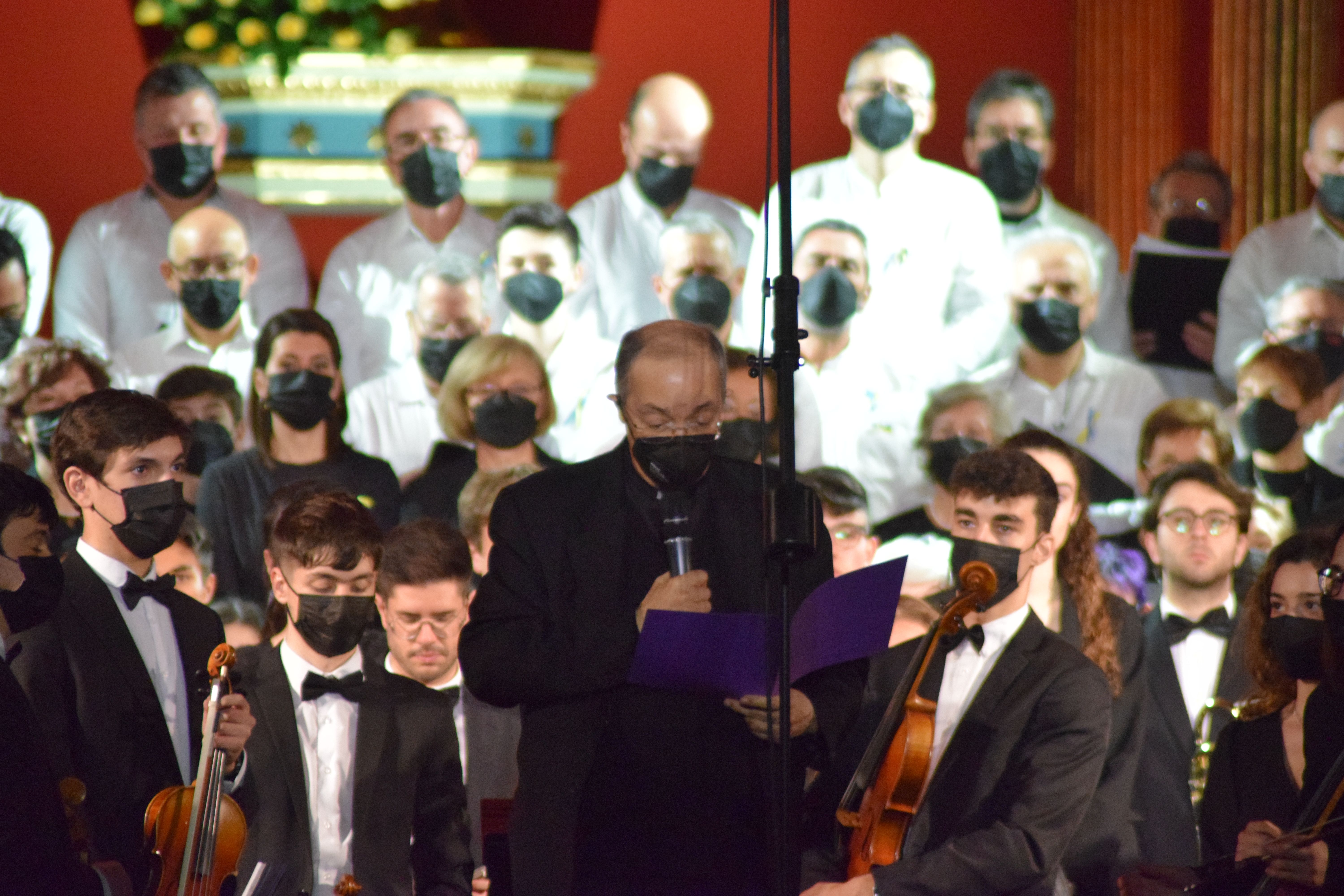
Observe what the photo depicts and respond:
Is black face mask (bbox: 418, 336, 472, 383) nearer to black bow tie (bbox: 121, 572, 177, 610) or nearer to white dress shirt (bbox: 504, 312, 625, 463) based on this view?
white dress shirt (bbox: 504, 312, 625, 463)

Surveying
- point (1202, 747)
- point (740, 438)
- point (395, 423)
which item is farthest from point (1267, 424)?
point (395, 423)

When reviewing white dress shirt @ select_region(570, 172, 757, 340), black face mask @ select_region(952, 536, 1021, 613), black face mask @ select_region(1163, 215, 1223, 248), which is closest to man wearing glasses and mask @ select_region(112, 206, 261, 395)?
white dress shirt @ select_region(570, 172, 757, 340)

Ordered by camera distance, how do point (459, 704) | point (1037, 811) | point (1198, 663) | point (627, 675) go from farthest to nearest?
1. point (1198, 663)
2. point (459, 704)
3. point (1037, 811)
4. point (627, 675)

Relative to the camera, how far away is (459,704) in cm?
510

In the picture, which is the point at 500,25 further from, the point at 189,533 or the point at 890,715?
the point at 890,715

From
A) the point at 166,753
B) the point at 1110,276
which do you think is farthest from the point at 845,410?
the point at 166,753

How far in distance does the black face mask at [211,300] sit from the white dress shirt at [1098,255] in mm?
3054

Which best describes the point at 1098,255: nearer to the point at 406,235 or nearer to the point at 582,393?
the point at 582,393

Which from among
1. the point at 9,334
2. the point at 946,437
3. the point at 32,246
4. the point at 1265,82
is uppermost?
the point at 1265,82

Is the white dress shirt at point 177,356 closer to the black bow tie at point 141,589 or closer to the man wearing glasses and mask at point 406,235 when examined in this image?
the man wearing glasses and mask at point 406,235

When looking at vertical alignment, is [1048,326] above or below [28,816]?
above

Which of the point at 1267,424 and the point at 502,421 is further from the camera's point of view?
the point at 1267,424

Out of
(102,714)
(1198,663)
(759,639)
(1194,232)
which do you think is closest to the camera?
(759,639)

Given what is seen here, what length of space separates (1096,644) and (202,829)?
2620mm
